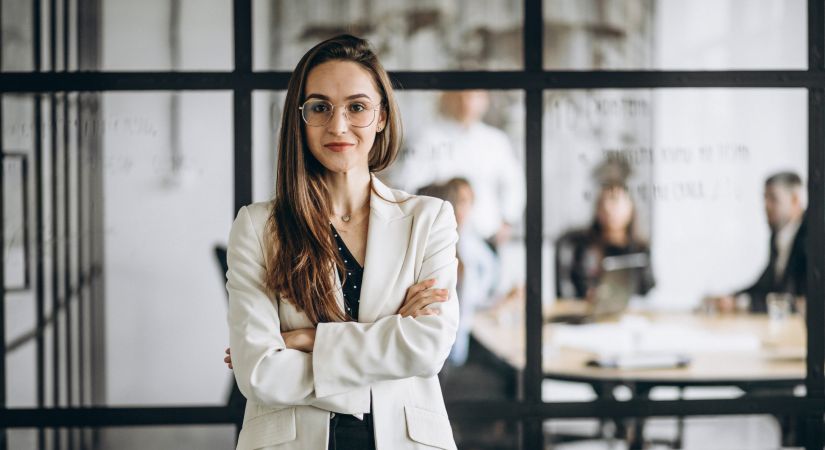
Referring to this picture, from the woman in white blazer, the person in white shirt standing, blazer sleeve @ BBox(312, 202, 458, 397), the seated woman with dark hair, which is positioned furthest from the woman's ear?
the seated woman with dark hair

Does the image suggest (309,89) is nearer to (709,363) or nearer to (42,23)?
(42,23)

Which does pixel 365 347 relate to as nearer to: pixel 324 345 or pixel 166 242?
pixel 324 345

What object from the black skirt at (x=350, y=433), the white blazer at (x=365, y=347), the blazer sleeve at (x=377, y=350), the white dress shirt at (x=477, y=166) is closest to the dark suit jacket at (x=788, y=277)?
the white dress shirt at (x=477, y=166)

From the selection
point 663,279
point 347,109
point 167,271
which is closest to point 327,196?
point 347,109

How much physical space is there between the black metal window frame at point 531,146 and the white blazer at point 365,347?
1.23m

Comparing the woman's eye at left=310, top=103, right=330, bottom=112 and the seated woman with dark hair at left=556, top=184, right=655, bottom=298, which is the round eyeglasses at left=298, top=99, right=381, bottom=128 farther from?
the seated woman with dark hair at left=556, top=184, right=655, bottom=298

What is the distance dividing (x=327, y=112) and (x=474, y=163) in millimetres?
1673

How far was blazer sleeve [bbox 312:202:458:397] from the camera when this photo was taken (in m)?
1.91

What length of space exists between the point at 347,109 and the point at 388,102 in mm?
111

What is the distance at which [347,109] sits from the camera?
2020 millimetres

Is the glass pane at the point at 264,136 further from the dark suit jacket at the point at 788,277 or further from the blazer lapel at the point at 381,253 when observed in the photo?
the dark suit jacket at the point at 788,277

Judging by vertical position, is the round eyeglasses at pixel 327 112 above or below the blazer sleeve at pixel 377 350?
above

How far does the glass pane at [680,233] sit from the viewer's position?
3441mm

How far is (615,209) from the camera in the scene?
11.9 ft
